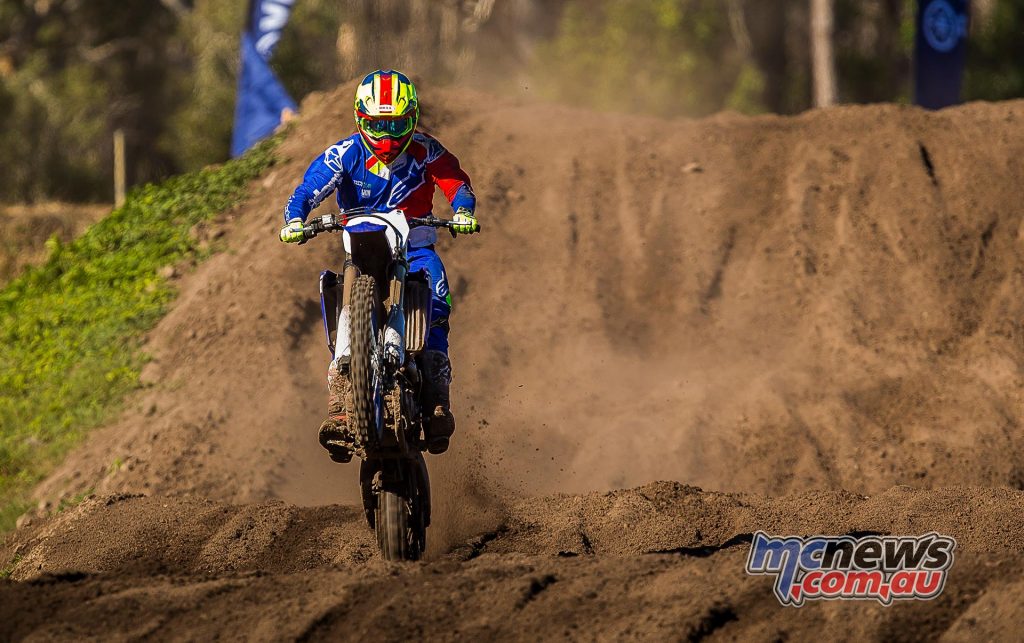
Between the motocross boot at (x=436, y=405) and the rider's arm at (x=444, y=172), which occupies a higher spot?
the rider's arm at (x=444, y=172)

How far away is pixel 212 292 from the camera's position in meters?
12.6

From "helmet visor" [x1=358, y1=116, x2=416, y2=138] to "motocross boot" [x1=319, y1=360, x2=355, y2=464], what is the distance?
1429mm

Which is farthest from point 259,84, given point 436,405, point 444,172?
point 436,405

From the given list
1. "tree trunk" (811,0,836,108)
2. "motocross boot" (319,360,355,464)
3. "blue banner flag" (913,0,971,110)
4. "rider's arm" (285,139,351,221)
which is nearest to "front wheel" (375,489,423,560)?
"motocross boot" (319,360,355,464)

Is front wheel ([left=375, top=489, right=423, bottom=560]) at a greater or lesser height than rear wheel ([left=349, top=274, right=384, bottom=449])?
lesser

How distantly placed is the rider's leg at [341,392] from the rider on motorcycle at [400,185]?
20 millimetres

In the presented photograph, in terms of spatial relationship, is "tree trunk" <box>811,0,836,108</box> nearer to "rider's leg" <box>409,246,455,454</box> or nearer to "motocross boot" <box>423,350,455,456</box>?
"rider's leg" <box>409,246,455,454</box>

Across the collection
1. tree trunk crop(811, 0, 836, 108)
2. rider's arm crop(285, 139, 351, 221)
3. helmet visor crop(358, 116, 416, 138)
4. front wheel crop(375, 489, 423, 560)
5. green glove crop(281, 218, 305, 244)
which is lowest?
front wheel crop(375, 489, 423, 560)

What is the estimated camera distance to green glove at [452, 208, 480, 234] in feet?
26.7

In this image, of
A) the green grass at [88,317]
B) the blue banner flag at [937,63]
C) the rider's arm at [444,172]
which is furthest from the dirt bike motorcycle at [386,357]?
the blue banner flag at [937,63]

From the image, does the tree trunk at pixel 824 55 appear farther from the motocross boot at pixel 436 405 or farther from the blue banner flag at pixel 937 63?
the motocross boot at pixel 436 405

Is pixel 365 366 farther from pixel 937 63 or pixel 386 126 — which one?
pixel 937 63

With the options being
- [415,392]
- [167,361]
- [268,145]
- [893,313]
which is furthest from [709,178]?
[415,392]

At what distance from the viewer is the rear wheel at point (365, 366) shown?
24.1ft
